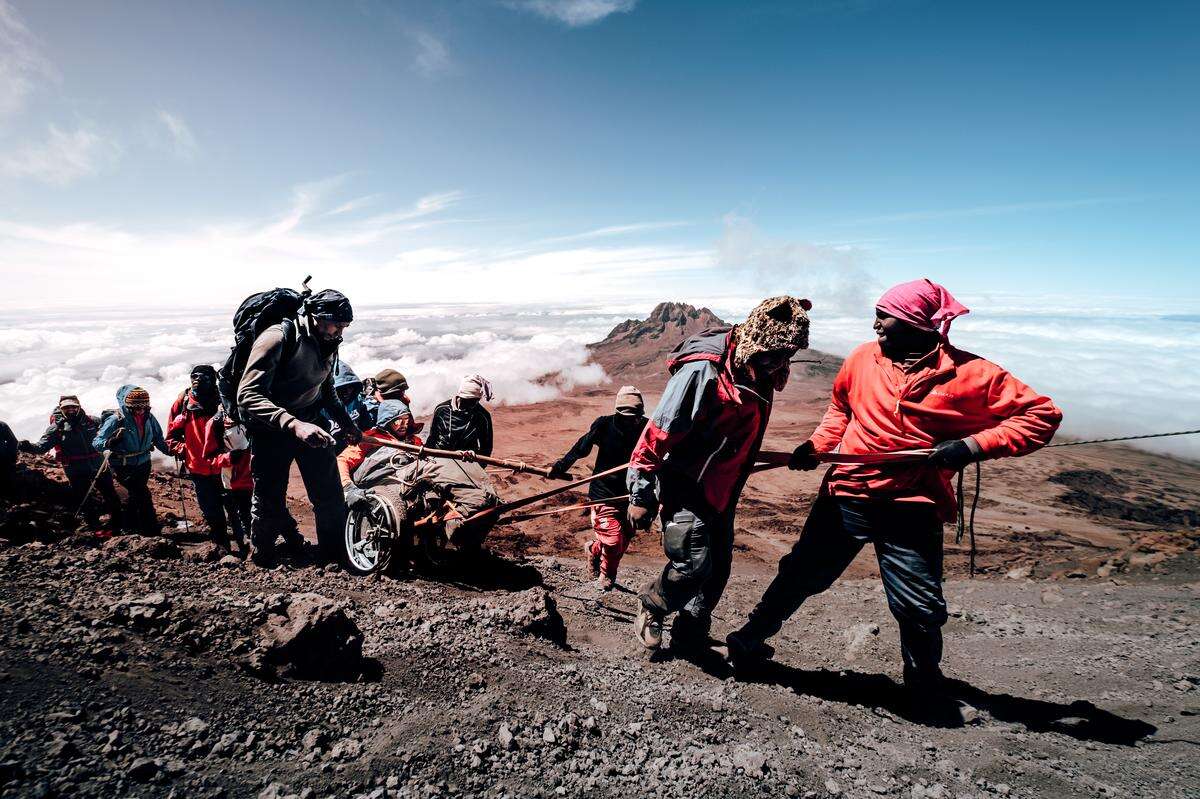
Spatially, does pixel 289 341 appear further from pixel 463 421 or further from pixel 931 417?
pixel 931 417

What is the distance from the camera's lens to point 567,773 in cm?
204

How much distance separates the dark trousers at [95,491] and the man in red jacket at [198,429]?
1.26 meters

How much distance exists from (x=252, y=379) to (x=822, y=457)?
11.6 ft

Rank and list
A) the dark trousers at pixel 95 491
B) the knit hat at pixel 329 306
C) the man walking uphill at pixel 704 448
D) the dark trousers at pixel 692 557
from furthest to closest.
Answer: the dark trousers at pixel 95 491, the knit hat at pixel 329 306, the dark trousers at pixel 692 557, the man walking uphill at pixel 704 448

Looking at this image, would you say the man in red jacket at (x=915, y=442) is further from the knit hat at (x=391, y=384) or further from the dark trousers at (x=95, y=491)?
the dark trousers at (x=95, y=491)

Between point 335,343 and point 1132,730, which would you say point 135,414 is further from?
point 1132,730

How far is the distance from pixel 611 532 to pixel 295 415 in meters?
3.05

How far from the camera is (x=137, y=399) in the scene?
600 cm

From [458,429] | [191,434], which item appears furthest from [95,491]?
[458,429]

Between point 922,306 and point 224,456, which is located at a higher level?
point 922,306

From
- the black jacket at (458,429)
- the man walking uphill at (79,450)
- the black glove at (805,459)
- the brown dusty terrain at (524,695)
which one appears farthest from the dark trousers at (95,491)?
the black glove at (805,459)

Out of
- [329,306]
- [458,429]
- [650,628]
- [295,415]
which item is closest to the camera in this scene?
[650,628]

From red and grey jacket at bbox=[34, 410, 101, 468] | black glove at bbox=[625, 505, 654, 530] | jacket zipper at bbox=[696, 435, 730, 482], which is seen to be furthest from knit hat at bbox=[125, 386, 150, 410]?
jacket zipper at bbox=[696, 435, 730, 482]

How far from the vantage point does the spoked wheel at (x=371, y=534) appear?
13.5 feet
